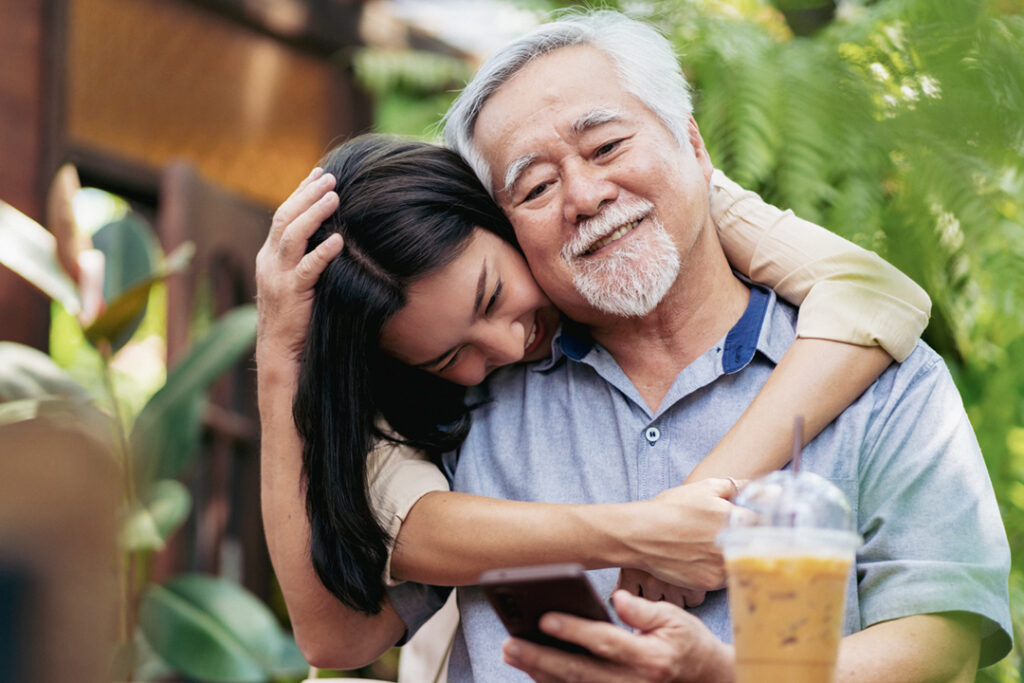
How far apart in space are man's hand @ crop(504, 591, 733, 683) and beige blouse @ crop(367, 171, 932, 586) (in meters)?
0.53

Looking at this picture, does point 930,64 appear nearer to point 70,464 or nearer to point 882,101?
point 882,101

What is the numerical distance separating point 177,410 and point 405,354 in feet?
4.45

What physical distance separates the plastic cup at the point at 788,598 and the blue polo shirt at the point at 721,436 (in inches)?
22.8

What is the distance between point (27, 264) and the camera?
2.54 metres

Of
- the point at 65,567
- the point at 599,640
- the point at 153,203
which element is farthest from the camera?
the point at 153,203

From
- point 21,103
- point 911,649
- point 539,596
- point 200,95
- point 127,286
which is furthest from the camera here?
point 200,95

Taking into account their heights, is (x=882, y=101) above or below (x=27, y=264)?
above

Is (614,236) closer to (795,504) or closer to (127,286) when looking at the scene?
(795,504)

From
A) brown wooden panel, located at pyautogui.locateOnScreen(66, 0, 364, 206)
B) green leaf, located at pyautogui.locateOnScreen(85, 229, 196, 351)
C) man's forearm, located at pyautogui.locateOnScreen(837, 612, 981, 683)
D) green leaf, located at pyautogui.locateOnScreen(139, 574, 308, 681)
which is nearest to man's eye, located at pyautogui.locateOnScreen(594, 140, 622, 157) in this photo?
man's forearm, located at pyautogui.locateOnScreen(837, 612, 981, 683)

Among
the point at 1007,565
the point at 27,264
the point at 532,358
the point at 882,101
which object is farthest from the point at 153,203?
the point at 882,101

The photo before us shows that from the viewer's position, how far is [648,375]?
1.65 metres

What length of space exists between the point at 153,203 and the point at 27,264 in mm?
1045

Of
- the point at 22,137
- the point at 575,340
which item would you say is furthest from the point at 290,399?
the point at 22,137

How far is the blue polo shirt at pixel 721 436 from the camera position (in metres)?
1.29
